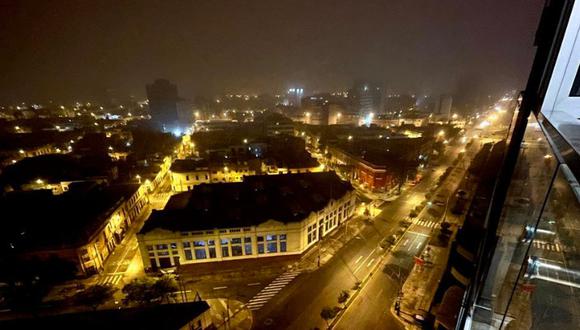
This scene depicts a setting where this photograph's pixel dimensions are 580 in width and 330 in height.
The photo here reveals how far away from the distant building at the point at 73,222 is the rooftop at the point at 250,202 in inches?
236

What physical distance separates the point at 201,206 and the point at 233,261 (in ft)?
25.5

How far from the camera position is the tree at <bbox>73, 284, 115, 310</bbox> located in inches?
797

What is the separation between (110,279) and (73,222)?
8.53 meters

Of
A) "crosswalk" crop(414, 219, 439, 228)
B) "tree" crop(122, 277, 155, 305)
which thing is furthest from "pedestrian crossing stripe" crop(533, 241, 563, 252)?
"crosswalk" crop(414, 219, 439, 228)

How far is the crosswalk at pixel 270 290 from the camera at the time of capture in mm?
20966

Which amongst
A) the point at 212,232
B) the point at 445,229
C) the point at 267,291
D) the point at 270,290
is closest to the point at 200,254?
the point at 212,232

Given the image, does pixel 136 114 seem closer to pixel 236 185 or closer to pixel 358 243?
pixel 236 185

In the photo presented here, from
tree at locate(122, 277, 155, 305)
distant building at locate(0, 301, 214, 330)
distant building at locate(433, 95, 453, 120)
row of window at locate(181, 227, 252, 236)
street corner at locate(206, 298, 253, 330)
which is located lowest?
street corner at locate(206, 298, 253, 330)

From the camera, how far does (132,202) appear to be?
34.7 meters

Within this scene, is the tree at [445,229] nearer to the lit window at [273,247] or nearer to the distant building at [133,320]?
the lit window at [273,247]

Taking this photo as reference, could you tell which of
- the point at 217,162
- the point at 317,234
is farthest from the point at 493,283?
the point at 217,162

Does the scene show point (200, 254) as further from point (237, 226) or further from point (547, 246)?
point (547, 246)

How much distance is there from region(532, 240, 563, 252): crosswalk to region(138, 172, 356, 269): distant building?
78.5 ft

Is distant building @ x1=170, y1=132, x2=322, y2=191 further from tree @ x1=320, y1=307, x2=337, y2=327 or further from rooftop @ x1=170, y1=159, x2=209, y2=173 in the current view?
tree @ x1=320, y1=307, x2=337, y2=327
